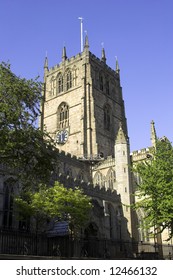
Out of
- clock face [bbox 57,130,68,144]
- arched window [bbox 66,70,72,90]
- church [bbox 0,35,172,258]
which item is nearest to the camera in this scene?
church [bbox 0,35,172,258]

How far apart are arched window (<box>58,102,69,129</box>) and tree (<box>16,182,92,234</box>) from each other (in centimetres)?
3473

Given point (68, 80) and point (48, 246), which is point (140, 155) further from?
point (48, 246)

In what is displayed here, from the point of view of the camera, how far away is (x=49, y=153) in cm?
2033

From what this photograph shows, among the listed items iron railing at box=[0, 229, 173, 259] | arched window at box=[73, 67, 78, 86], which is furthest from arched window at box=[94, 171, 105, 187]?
iron railing at box=[0, 229, 173, 259]

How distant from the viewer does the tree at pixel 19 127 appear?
1741 cm

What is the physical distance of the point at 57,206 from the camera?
2520cm

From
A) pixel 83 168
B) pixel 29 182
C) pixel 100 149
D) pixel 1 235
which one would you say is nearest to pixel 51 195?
pixel 29 182

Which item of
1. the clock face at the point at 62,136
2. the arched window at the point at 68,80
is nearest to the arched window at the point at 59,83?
the arched window at the point at 68,80

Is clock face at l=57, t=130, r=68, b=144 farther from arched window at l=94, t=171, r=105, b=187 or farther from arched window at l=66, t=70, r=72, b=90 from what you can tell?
arched window at l=94, t=171, r=105, b=187

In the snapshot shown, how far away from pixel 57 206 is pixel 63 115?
127 ft

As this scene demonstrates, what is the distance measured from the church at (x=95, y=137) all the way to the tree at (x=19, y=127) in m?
14.8

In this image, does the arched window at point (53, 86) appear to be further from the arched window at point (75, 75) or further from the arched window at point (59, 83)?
the arched window at point (75, 75)

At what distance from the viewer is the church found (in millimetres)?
40000

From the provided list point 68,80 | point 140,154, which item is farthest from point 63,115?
point 140,154
